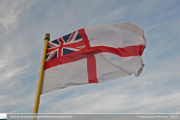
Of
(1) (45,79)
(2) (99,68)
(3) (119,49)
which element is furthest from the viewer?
(3) (119,49)

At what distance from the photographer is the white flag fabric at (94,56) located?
789 cm

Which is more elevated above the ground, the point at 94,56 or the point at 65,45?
the point at 65,45

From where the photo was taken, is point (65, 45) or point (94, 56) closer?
point (94, 56)

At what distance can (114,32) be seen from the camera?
9.34 meters

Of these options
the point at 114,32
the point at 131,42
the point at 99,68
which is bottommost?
the point at 99,68

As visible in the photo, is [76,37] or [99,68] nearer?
[99,68]

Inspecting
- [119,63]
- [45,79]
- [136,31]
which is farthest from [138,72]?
[45,79]

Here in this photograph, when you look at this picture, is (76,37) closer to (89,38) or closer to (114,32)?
(89,38)

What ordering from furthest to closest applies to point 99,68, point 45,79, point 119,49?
point 119,49, point 99,68, point 45,79

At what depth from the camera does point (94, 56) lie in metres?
8.64

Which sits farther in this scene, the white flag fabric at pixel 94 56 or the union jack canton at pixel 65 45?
the union jack canton at pixel 65 45

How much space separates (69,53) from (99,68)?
5.43 ft

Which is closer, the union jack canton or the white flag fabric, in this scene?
the white flag fabric

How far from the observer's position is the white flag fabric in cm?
789
